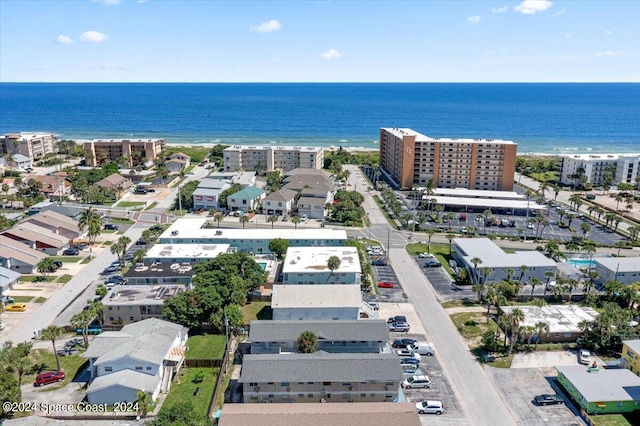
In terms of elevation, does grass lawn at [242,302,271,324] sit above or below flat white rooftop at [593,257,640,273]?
below

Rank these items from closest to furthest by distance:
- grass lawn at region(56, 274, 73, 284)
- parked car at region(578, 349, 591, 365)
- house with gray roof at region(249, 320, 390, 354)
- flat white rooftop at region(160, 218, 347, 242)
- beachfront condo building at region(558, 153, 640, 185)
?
house with gray roof at region(249, 320, 390, 354), parked car at region(578, 349, 591, 365), grass lawn at region(56, 274, 73, 284), flat white rooftop at region(160, 218, 347, 242), beachfront condo building at region(558, 153, 640, 185)

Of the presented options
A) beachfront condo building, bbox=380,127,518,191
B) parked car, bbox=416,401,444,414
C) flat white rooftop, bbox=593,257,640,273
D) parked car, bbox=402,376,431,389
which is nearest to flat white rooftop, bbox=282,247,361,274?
parked car, bbox=402,376,431,389

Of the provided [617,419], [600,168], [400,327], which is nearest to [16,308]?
[400,327]

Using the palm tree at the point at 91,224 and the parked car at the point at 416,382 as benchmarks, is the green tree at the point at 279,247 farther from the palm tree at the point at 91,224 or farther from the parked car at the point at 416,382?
the parked car at the point at 416,382

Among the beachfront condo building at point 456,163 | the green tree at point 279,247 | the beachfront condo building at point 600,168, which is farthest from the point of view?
the beachfront condo building at point 600,168

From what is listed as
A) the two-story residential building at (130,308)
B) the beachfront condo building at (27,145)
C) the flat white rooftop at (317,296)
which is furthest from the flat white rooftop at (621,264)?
the beachfront condo building at (27,145)

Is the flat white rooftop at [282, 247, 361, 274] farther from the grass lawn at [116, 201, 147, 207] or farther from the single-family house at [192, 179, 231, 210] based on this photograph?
the grass lawn at [116, 201, 147, 207]

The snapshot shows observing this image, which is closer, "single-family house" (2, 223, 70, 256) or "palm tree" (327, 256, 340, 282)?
"palm tree" (327, 256, 340, 282)
